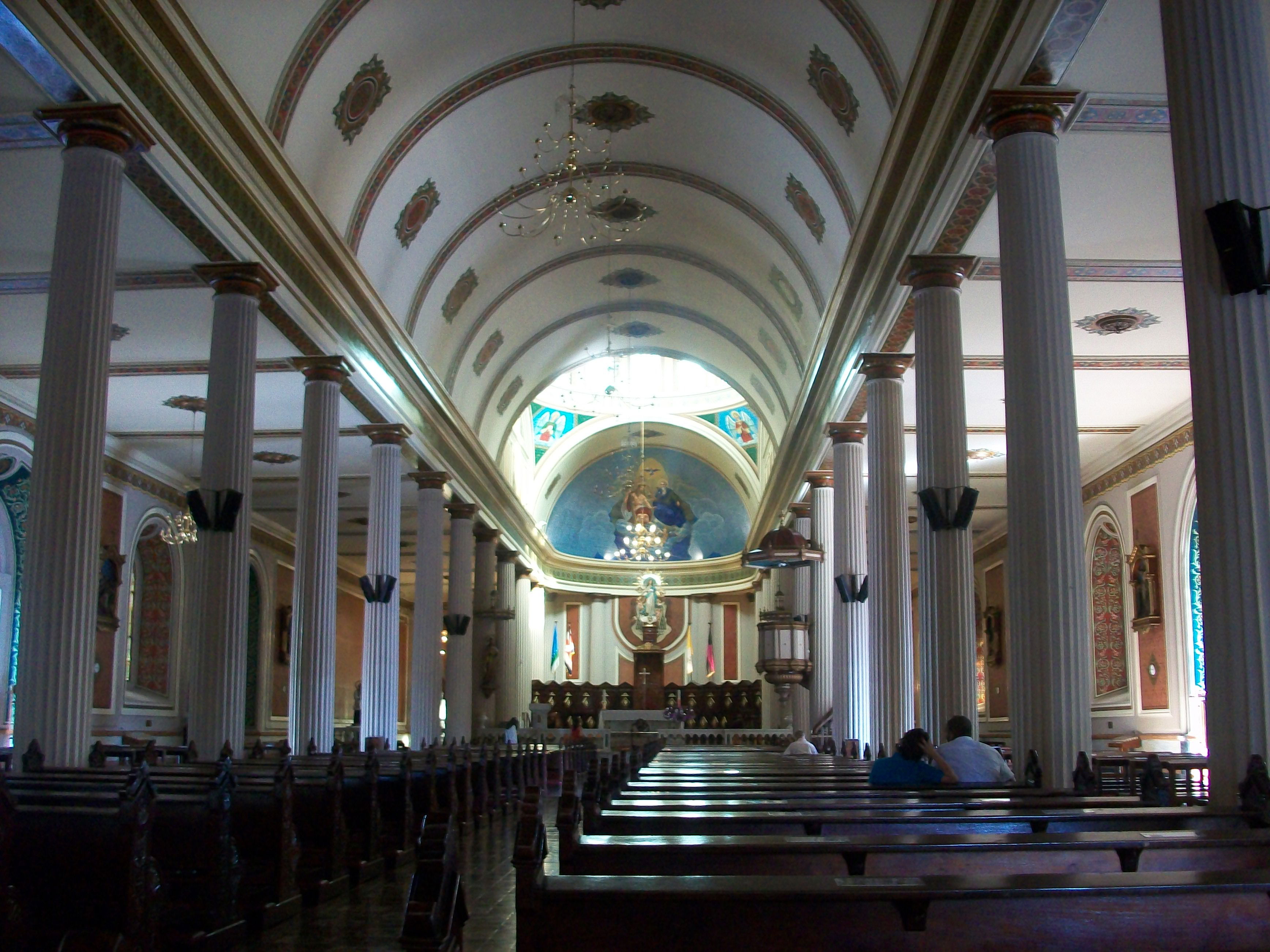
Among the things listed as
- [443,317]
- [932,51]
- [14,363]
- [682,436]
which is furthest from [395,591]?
[682,436]

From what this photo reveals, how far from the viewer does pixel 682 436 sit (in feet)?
114

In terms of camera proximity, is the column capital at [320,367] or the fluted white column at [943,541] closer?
the fluted white column at [943,541]

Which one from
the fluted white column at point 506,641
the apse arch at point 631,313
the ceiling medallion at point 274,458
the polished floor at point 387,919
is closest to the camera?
the polished floor at point 387,919

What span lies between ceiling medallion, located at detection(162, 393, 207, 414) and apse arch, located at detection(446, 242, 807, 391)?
4.06m

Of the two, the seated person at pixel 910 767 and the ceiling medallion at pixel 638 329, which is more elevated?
the ceiling medallion at pixel 638 329

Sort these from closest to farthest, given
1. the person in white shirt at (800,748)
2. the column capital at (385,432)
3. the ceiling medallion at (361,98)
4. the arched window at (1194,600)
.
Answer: the ceiling medallion at (361,98) → the person in white shirt at (800,748) → the column capital at (385,432) → the arched window at (1194,600)

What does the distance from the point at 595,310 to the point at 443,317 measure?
569 centimetres

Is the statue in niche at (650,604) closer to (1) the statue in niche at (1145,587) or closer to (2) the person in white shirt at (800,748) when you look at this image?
(1) the statue in niche at (1145,587)

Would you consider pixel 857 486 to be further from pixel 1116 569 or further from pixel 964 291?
pixel 1116 569

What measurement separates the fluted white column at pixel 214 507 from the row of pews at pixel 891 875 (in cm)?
667

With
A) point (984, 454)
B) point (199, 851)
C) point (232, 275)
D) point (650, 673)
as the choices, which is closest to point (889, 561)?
point (232, 275)

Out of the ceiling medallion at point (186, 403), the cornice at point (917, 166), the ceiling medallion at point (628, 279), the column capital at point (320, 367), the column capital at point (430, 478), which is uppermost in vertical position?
the ceiling medallion at point (628, 279)

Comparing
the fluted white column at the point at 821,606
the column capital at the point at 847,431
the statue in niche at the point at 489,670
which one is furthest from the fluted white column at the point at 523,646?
the column capital at the point at 847,431

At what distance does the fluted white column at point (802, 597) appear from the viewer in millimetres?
19922
